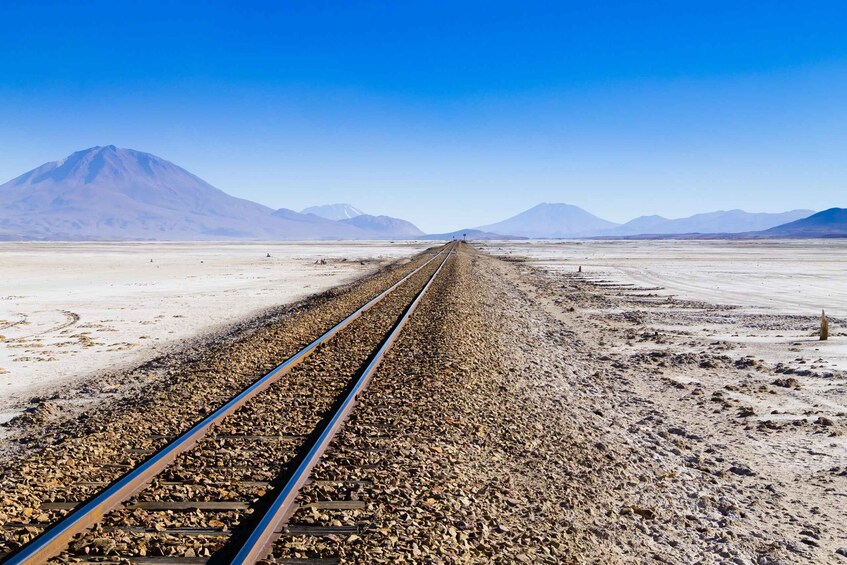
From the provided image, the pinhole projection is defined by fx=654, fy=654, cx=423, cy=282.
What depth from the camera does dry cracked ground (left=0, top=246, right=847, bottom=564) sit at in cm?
503

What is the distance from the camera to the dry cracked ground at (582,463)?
5.03m

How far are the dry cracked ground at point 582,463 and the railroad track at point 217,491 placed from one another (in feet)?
0.85

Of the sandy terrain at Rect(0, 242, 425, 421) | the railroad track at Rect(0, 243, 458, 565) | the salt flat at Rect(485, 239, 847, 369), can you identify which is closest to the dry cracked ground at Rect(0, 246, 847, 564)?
the railroad track at Rect(0, 243, 458, 565)

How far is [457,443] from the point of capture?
693 cm

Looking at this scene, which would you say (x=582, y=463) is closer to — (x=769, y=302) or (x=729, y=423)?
(x=729, y=423)

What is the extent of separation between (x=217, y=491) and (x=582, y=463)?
142 inches

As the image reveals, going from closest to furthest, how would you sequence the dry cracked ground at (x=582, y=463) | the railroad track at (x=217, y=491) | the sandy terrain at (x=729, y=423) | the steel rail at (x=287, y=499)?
the steel rail at (x=287, y=499) < the railroad track at (x=217, y=491) < the dry cracked ground at (x=582, y=463) < the sandy terrain at (x=729, y=423)

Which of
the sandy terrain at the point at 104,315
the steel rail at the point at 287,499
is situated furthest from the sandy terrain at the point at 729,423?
the sandy terrain at the point at 104,315

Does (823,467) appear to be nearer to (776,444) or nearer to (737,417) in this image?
(776,444)

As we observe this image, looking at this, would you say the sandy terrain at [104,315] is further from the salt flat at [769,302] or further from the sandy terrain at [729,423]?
the salt flat at [769,302]

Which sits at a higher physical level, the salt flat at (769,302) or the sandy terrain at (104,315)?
the sandy terrain at (104,315)

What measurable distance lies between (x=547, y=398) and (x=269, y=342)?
6.17 m

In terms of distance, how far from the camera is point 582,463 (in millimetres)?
6758

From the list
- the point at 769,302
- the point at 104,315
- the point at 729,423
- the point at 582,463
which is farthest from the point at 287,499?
the point at 769,302
